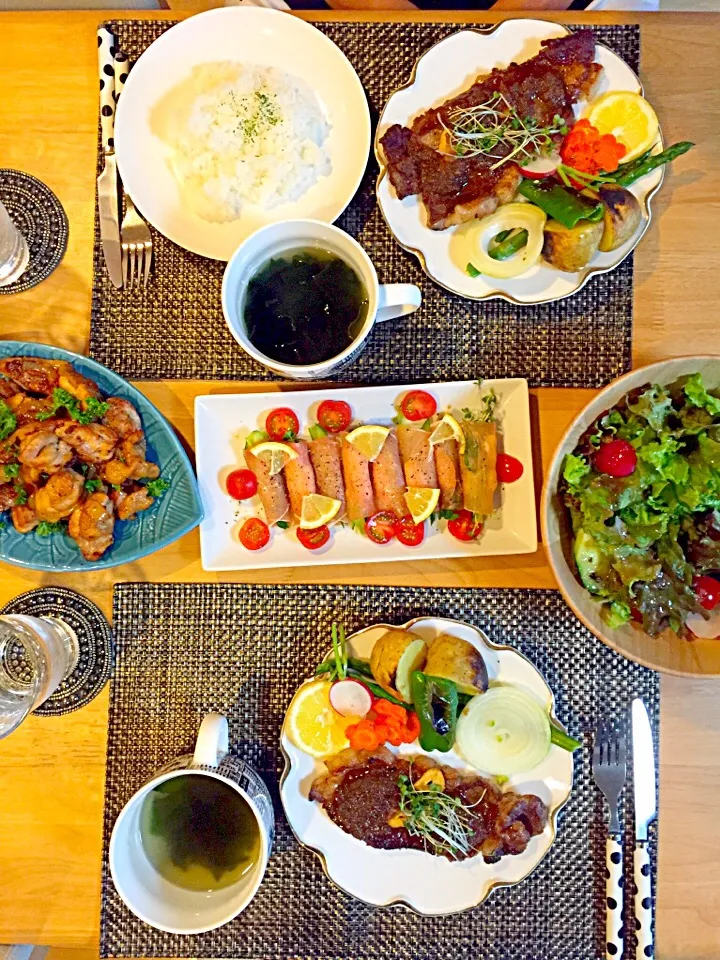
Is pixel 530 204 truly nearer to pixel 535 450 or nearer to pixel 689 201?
pixel 689 201

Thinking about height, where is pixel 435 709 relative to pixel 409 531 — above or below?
below

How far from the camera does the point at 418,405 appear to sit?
1.69 metres

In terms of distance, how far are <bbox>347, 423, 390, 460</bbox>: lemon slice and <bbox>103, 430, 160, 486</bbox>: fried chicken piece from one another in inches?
19.1

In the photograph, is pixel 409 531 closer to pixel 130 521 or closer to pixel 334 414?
pixel 334 414

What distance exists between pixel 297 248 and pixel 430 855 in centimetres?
148

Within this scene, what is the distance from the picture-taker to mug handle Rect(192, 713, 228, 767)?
1.55 meters

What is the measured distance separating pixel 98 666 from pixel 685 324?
67.7 inches

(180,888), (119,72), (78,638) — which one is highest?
(119,72)

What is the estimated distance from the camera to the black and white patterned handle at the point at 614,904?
1.67m

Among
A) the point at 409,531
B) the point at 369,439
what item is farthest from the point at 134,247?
the point at 409,531

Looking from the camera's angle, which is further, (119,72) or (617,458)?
(119,72)

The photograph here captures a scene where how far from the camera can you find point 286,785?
5.35 feet

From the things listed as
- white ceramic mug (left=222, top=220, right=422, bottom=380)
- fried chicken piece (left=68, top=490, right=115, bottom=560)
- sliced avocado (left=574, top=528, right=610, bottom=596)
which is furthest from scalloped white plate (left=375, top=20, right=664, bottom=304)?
fried chicken piece (left=68, top=490, right=115, bottom=560)

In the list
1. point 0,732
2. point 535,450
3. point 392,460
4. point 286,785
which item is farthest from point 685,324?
point 0,732
